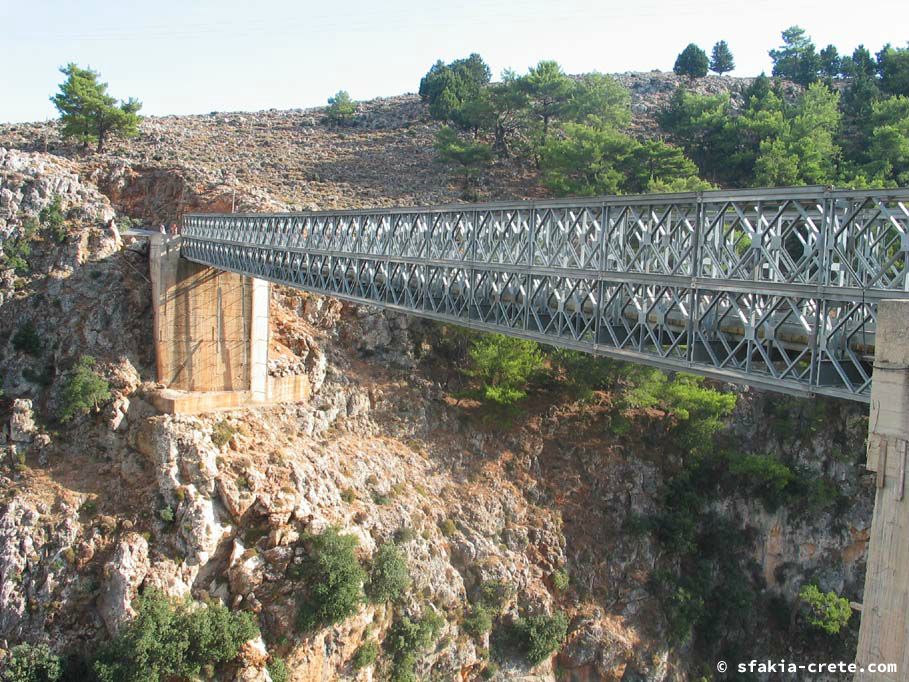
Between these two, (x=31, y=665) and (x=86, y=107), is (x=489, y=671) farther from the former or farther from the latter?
(x=86, y=107)

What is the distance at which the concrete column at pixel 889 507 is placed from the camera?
26.7ft

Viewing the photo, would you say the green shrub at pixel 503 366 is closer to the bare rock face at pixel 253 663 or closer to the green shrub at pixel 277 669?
the green shrub at pixel 277 669

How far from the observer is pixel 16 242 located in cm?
3064

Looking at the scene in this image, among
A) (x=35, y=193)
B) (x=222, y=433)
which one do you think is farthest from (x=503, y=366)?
(x=35, y=193)

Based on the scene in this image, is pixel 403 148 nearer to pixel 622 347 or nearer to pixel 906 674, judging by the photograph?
pixel 622 347

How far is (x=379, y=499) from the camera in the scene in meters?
26.1

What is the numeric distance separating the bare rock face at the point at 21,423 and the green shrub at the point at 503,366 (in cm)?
1591

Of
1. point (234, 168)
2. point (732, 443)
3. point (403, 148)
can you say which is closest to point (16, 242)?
Result: point (234, 168)

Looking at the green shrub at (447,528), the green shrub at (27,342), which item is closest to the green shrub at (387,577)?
the green shrub at (447,528)

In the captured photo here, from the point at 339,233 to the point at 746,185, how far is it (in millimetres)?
34811

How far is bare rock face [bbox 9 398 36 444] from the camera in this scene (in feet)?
81.4

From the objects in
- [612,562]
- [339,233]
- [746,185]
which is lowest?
[612,562]

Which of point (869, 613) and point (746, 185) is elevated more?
point (746, 185)

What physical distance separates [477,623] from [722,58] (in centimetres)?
7377
